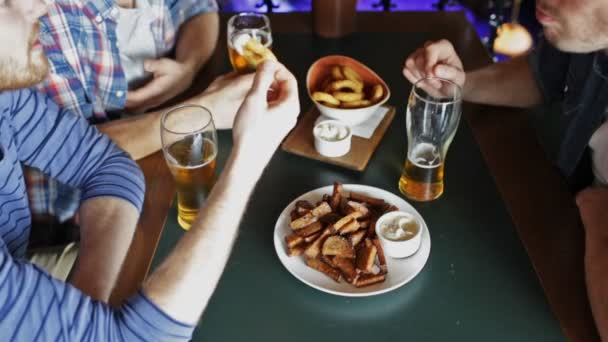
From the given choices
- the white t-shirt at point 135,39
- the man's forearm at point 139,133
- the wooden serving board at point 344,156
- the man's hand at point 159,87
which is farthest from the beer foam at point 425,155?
the white t-shirt at point 135,39

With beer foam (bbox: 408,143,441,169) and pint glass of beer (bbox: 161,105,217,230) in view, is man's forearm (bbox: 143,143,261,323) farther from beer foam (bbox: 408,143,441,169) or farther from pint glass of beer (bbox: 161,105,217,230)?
beer foam (bbox: 408,143,441,169)

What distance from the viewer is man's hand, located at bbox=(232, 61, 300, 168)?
924mm

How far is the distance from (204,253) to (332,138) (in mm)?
411

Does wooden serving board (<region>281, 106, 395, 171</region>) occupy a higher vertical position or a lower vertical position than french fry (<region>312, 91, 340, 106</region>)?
lower

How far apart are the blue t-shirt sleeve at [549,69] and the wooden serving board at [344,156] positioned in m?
0.36

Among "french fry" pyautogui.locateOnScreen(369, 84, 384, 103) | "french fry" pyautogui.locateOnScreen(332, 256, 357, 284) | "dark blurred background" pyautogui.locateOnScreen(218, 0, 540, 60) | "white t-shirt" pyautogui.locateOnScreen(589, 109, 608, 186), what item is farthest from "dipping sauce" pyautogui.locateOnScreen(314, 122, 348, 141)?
"dark blurred background" pyautogui.locateOnScreen(218, 0, 540, 60)

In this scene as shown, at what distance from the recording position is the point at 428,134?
41.6 inches

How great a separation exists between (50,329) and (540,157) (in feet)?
3.01

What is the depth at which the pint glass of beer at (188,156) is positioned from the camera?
0.97 metres

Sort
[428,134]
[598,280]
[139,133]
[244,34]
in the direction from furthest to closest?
[244,34]
[139,133]
[428,134]
[598,280]

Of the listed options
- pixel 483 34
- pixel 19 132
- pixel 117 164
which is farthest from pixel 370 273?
pixel 483 34

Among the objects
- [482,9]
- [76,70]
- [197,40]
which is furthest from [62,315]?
[482,9]

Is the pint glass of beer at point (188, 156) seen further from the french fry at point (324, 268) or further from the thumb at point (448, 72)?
the thumb at point (448, 72)

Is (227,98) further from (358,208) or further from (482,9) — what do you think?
(482,9)
